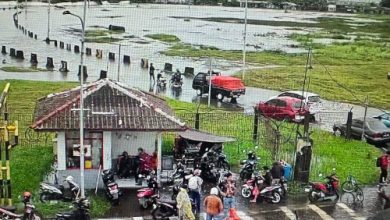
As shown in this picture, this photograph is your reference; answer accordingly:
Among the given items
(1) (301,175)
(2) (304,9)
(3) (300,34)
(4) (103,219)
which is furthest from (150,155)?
(2) (304,9)

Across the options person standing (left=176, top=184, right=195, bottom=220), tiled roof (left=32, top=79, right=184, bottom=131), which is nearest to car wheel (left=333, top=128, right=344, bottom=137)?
tiled roof (left=32, top=79, right=184, bottom=131)

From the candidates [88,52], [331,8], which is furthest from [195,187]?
[331,8]

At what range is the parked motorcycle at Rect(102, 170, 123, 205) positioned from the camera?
1600cm

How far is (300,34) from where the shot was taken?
2970 inches

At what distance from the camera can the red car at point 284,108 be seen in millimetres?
27078

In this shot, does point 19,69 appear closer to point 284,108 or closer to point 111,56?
point 111,56

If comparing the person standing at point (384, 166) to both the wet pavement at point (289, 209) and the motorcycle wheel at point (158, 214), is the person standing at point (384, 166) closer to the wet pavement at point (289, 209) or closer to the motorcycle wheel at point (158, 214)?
the wet pavement at point (289, 209)

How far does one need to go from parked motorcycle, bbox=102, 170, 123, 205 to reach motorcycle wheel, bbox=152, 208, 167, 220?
1421 mm

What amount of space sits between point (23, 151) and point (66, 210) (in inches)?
243

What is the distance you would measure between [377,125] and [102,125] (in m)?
13.0

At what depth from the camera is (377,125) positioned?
79.8 feet

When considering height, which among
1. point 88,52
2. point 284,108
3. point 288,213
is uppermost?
point 284,108

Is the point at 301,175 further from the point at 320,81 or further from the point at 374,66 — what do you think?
the point at 374,66

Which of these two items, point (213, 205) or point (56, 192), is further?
point (56, 192)
